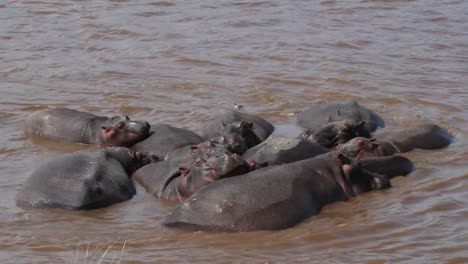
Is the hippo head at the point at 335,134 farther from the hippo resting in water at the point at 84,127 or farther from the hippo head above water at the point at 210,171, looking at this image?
the hippo head above water at the point at 210,171

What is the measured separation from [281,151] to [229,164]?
35.1 inches

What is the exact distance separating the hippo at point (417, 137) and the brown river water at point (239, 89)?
0.39 ft

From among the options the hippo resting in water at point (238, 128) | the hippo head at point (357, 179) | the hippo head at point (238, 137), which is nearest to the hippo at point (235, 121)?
the hippo resting in water at point (238, 128)

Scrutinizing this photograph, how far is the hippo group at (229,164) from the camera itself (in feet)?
23.1

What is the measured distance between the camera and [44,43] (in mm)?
14203

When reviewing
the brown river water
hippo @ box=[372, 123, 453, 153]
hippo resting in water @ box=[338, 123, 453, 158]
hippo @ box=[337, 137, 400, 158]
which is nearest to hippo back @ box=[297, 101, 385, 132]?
the brown river water

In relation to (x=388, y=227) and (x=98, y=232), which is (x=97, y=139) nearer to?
(x=98, y=232)

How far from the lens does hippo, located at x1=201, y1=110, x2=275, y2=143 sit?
371 inches

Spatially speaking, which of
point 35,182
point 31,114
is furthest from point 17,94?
point 35,182

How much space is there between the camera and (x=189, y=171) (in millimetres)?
7801

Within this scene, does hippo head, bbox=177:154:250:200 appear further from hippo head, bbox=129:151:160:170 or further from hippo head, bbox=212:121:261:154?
hippo head, bbox=129:151:160:170

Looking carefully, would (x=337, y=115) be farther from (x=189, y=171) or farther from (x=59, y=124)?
(x=59, y=124)

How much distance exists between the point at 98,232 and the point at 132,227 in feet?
0.88

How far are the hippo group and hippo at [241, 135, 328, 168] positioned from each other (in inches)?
0.4
